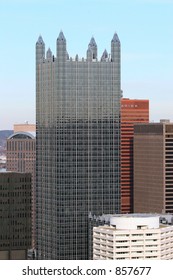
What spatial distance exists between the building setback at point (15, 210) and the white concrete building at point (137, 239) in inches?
1752

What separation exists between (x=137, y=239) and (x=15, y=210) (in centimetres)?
5100

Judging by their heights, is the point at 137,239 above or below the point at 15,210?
below

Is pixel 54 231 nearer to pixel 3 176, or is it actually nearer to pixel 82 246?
pixel 82 246

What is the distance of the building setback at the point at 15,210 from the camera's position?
184 metres

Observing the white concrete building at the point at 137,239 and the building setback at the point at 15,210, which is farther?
the building setback at the point at 15,210

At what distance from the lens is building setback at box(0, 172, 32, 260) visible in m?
184

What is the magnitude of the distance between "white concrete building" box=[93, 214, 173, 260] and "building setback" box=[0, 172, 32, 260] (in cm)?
4451

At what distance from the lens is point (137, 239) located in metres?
141

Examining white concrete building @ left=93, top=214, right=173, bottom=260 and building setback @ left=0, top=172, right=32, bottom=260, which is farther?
building setback @ left=0, top=172, right=32, bottom=260

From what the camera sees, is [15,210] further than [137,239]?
Yes

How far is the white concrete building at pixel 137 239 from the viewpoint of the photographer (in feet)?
461

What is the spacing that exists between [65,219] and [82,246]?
34.0 ft
